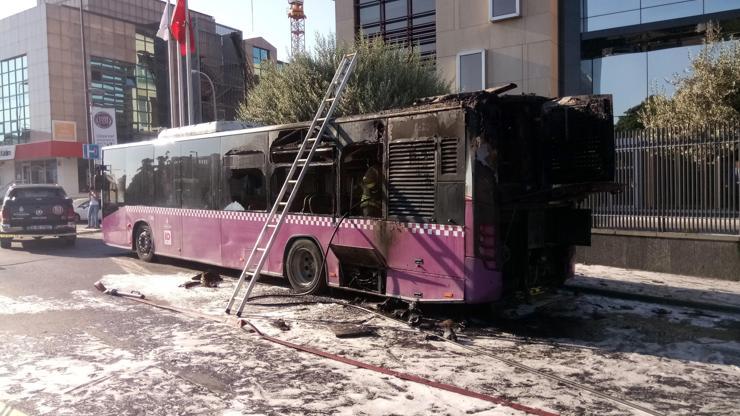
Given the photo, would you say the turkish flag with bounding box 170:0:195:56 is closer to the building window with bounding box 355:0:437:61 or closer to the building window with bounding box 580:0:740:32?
the building window with bounding box 355:0:437:61

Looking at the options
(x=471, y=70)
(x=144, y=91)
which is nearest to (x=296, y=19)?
(x=144, y=91)

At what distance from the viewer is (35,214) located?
53.6 feet

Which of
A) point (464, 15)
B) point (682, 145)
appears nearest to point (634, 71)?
point (464, 15)

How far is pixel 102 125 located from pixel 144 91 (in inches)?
1154

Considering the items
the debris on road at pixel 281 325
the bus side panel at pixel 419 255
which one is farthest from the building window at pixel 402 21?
the debris on road at pixel 281 325

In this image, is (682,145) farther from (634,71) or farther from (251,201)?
(634,71)

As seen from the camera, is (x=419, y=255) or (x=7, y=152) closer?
(x=419, y=255)

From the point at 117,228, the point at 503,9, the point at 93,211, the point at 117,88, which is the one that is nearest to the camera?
the point at 117,228

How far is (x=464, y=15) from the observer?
24.6 m

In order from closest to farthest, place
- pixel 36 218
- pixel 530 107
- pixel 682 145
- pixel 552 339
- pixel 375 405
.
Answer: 1. pixel 375 405
2. pixel 552 339
3. pixel 530 107
4. pixel 682 145
5. pixel 36 218

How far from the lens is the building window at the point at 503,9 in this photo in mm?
23156

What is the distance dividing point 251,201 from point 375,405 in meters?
6.06

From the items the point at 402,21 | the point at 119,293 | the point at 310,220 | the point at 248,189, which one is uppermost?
the point at 402,21

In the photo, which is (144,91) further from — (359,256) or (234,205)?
(359,256)
